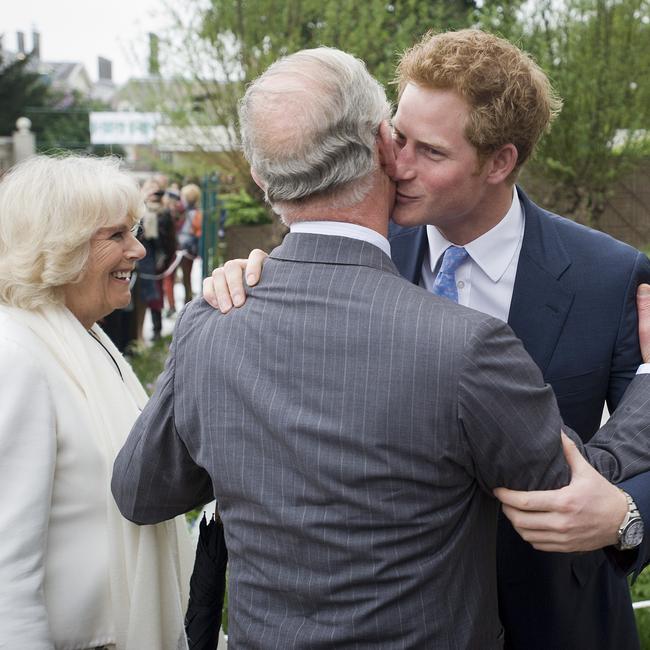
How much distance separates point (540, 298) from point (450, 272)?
268 millimetres

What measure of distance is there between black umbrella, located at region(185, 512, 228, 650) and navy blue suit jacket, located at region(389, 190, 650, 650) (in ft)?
2.30

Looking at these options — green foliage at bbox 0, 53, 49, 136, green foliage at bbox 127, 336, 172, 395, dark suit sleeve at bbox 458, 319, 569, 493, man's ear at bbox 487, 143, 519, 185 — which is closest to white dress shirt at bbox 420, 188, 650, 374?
man's ear at bbox 487, 143, 519, 185

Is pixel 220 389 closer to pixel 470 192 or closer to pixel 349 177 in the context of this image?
pixel 349 177

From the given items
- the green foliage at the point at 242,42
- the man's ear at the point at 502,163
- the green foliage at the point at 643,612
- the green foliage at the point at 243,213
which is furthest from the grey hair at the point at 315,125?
the green foliage at the point at 243,213

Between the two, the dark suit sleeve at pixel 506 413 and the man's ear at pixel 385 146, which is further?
the man's ear at pixel 385 146

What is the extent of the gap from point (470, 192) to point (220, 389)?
0.86 m

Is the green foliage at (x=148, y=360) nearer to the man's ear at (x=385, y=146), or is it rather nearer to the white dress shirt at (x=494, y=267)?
the white dress shirt at (x=494, y=267)

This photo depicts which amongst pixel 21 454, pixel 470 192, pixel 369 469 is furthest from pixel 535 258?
pixel 21 454

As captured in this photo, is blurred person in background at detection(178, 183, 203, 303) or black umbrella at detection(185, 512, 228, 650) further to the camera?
blurred person in background at detection(178, 183, 203, 303)

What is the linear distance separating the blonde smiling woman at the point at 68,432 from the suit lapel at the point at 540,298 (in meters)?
1.05

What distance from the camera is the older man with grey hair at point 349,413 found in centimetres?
163

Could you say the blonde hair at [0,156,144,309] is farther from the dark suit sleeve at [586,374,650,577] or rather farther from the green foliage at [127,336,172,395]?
the green foliage at [127,336,172,395]

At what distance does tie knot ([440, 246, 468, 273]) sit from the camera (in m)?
2.41

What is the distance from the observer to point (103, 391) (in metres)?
2.43
